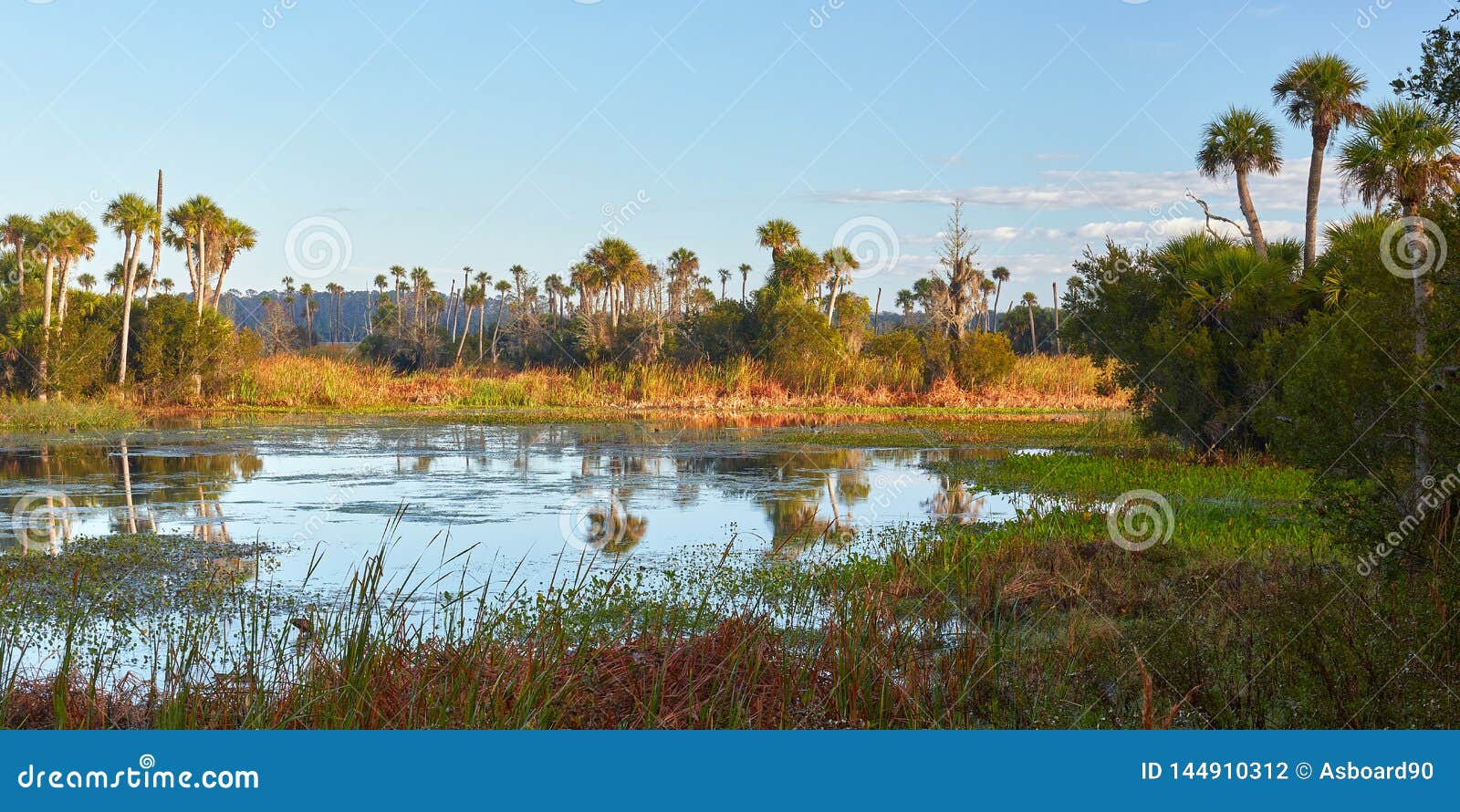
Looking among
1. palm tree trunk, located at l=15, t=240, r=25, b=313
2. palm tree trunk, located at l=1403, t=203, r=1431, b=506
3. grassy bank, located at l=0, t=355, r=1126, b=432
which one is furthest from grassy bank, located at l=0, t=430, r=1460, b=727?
palm tree trunk, located at l=15, t=240, r=25, b=313

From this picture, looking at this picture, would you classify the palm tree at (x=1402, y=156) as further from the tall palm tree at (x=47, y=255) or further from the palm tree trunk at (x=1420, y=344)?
the tall palm tree at (x=47, y=255)

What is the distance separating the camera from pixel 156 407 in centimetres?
3634

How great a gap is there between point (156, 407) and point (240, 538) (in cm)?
2703

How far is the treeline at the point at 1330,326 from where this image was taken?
7.10 metres

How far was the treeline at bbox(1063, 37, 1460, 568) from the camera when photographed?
710cm

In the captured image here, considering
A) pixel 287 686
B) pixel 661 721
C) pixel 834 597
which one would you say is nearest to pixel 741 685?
pixel 661 721

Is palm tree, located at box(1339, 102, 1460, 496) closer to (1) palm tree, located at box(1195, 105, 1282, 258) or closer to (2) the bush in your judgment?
(1) palm tree, located at box(1195, 105, 1282, 258)

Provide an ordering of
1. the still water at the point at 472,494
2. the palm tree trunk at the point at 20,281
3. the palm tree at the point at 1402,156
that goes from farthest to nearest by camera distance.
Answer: the palm tree trunk at the point at 20,281 → the palm tree at the point at 1402,156 → the still water at the point at 472,494

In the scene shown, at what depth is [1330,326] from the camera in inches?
411

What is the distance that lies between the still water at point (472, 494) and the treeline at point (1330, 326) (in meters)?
3.48

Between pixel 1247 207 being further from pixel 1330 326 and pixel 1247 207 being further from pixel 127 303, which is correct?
pixel 127 303

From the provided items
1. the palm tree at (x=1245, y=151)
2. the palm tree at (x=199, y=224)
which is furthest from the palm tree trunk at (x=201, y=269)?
the palm tree at (x=1245, y=151)

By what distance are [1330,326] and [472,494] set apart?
1087 cm

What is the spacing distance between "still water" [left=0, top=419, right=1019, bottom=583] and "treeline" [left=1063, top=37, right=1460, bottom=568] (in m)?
3.48
